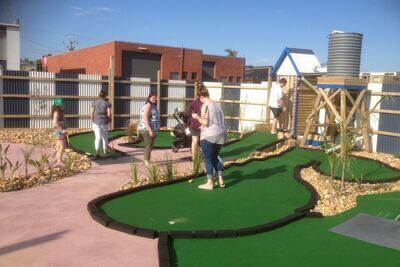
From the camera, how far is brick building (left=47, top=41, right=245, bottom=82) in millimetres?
32562

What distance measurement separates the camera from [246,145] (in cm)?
1241

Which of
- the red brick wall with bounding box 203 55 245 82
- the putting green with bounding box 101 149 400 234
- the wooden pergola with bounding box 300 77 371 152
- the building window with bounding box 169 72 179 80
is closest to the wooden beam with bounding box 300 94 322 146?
the wooden pergola with bounding box 300 77 371 152

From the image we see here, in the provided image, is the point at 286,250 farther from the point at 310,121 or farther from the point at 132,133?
the point at 132,133

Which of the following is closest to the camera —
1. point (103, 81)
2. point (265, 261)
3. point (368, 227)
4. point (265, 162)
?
point (265, 261)

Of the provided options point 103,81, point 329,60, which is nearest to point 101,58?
point 103,81

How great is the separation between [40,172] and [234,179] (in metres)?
3.79

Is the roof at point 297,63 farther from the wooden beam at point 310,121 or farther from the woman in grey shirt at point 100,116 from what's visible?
the woman in grey shirt at point 100,116

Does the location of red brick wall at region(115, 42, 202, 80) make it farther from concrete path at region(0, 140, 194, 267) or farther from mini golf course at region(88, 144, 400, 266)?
concrete path at region(0, 140, 194, 267)

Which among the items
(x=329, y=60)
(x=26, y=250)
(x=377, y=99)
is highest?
(x=329, y=60)

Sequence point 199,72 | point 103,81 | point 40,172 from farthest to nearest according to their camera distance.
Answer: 1. point 199,72
2. point 103,81
3. point 40,172

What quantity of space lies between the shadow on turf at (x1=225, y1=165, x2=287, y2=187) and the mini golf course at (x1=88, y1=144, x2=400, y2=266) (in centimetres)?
2

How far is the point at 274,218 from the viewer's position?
5875 millimetres

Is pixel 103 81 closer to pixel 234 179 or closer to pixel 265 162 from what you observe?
pixel 265 162

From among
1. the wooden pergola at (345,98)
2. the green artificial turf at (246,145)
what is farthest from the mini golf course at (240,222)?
the wooden pergola at (345,98)
